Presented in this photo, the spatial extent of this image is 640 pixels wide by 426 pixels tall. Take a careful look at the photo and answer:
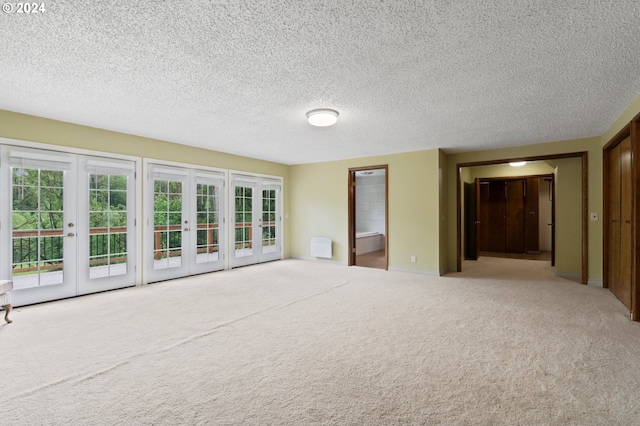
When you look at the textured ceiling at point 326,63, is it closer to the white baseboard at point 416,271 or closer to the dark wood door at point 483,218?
the white baseboard at point 416,271

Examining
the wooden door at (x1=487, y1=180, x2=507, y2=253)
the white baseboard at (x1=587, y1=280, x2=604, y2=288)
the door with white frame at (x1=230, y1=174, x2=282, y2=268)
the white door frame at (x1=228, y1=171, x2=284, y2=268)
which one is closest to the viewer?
the white baseboard at (x1=587, y1=280, x2=604, y2=288)

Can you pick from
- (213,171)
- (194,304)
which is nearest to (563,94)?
(194,304)

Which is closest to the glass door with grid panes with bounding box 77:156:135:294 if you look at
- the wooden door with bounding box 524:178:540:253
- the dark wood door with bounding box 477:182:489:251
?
the dark wood door with bounding box 477:182:489:251

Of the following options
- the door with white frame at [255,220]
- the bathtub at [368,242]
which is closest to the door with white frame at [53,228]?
the door with white frame at [255,220]

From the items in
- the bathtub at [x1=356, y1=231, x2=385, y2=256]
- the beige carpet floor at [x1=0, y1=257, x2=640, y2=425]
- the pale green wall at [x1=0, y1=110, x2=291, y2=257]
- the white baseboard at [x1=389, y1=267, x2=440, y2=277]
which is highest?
the pale green wall at [x1=0, y1=110, x2=291, y2=257]

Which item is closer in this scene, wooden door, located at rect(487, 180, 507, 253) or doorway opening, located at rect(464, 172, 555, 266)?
doorway opening, located at rect(464, 172, 555, 266)

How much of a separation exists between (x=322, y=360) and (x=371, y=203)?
8247mm

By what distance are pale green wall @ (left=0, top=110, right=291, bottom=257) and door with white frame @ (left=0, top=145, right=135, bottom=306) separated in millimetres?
170

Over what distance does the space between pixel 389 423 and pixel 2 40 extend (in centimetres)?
352

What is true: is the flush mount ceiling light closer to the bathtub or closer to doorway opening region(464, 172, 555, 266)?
the bathtub

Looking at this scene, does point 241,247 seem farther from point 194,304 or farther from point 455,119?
point 455,119

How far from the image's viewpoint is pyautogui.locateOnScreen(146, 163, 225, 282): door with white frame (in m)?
4.95

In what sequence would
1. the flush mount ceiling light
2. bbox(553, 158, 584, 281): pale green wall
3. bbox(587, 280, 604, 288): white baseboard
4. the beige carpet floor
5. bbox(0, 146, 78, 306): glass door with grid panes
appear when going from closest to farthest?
the beige carpet floor → the flush mount ceiling light → bbox(0, 146, 78, 306): glass door with grid panes → bbox(587, 280, 604, 288): white baseboard → bbox(553, 158, 584, 281): pale green wall

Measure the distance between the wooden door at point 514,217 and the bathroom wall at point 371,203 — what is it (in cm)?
355
